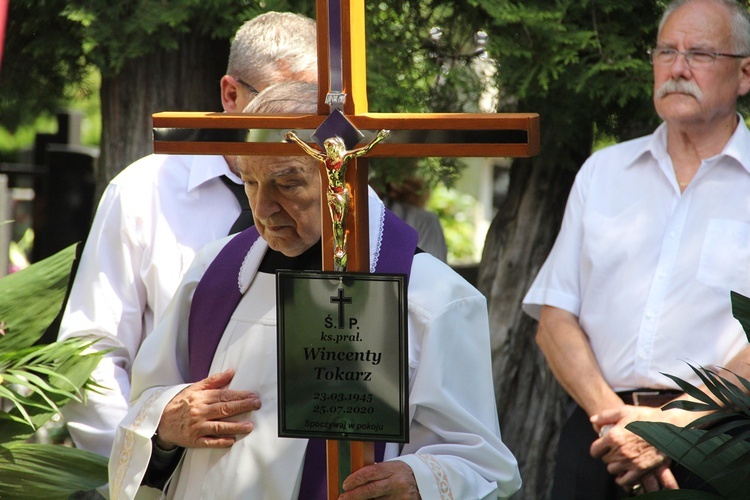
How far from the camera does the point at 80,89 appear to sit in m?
4.86

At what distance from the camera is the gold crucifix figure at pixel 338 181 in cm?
207

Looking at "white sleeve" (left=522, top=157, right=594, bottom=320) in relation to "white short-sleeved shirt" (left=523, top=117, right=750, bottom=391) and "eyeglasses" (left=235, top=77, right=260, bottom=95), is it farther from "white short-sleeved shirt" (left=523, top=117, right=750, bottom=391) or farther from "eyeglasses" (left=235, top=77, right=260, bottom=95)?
"eyeglasses" (left=235, top=77, right=260, bottom=95)

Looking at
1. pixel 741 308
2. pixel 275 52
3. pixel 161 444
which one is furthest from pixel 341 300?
pixel 275 52

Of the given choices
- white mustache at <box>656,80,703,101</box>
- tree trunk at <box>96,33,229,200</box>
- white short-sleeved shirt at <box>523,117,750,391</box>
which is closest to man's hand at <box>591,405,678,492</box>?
white short-sleeved shirt at <box>523,117,750,391</box>

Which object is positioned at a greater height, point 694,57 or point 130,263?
point 694,57

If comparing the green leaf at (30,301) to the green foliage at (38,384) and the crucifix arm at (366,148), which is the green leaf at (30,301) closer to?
the green foliage at (38,384)

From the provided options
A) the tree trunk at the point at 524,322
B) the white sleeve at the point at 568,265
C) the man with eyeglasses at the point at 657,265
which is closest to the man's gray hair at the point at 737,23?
the man with eyeglasses at the point at 657,265

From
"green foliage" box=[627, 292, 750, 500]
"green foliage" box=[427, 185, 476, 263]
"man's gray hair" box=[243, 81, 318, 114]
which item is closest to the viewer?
"green foliage" box=[627, 292, 750, 500]

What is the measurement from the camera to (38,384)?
257 cm

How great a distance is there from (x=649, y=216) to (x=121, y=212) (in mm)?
1776

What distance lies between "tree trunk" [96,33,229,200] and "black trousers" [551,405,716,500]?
197cm

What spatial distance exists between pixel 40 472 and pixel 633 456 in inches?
73.1

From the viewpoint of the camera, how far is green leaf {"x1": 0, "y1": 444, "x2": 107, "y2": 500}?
2648 millimetres

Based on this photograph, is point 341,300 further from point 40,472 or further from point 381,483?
point 40,472
